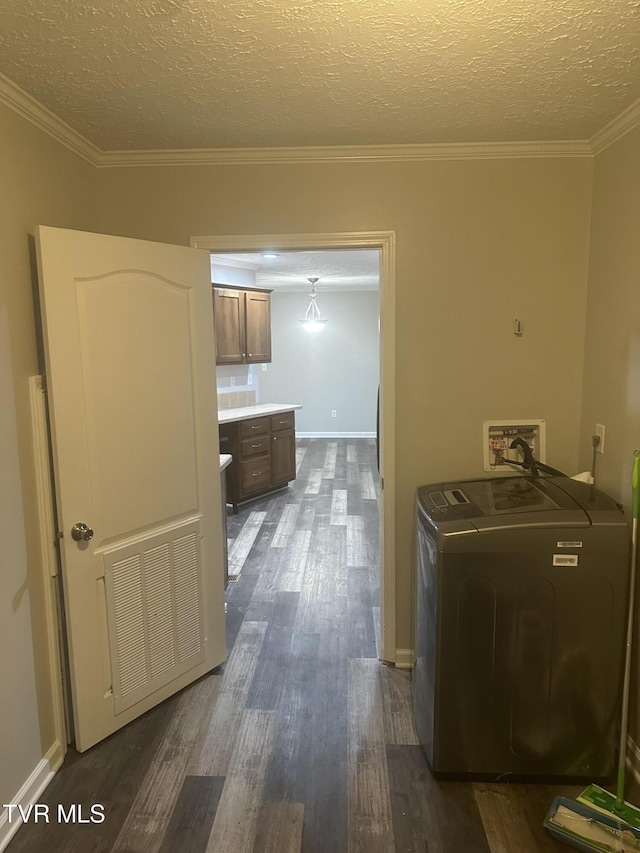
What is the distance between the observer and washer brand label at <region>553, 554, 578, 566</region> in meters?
1.83

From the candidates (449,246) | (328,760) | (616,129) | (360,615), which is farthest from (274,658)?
(616,129)

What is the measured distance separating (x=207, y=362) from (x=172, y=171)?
2.82 ft

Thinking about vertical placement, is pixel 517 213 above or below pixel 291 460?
above

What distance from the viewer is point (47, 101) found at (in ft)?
6.19

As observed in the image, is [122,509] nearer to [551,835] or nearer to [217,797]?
[217,797]

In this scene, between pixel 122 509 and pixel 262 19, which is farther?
pixel 122 509

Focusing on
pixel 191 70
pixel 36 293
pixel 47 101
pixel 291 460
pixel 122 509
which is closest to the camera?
pixel 191 70

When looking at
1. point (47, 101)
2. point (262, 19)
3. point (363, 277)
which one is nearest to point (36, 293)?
point (47, 101)

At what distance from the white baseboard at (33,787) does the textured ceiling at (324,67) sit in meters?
2.31

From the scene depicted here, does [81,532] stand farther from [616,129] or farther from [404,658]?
[616,129]

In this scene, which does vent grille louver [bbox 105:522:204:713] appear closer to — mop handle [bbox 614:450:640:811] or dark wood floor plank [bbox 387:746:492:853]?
dark wood floor plank [bbox 387:746:492:853]

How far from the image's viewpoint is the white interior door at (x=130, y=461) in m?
1.98

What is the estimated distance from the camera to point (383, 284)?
8.15 feet

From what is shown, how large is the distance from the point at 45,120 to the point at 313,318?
6.54m
